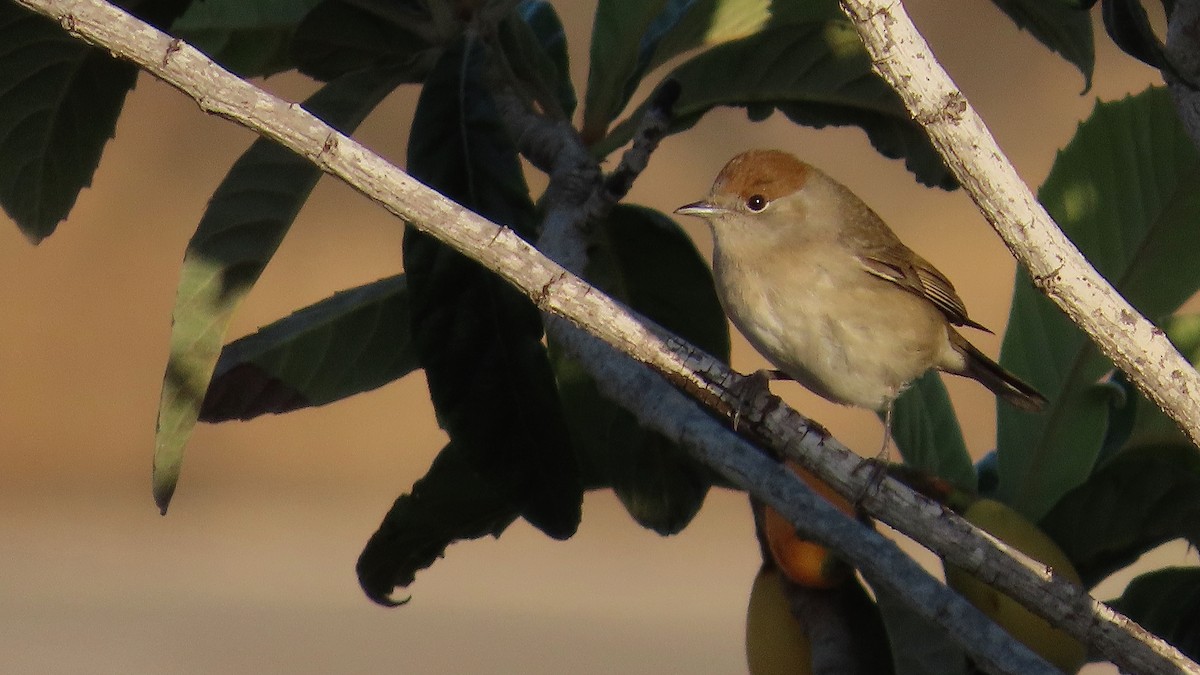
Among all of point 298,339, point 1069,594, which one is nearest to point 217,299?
point 298,339

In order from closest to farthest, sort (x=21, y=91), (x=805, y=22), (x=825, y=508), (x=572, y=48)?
(x=825, y=508)
(x=21, y=91)
(x=805, y=22)
(x=572, y=48)

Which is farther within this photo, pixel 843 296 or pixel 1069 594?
pixel 843 296

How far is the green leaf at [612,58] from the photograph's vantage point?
6.16 ft

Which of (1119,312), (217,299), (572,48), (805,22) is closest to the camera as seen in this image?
(1119,312)

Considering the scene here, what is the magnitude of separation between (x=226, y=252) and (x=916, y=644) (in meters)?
0.91

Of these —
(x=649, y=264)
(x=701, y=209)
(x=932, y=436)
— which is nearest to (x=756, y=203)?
(x=701, y=209)

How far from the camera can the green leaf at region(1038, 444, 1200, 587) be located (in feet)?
4.81

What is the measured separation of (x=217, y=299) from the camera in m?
1.55

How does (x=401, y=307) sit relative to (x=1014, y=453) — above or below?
below

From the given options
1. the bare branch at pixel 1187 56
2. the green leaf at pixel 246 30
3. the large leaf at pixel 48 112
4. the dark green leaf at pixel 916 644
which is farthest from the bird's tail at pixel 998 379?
the large leaf at pixel 48 112

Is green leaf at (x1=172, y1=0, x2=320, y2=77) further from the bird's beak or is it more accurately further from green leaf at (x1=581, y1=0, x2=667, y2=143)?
the bird's beak

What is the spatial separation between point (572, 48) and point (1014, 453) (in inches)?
216

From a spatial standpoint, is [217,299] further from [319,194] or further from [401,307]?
[319,194]

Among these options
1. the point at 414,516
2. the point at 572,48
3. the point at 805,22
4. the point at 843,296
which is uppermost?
the point at 572,48
